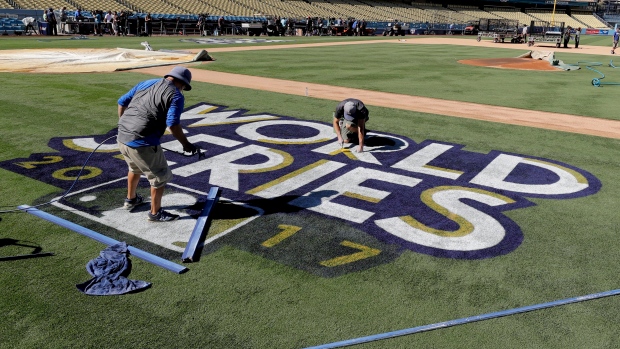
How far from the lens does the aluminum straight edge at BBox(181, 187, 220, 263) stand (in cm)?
499

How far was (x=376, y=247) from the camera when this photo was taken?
17.7 feet

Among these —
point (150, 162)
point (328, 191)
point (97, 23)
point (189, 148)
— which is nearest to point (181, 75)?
point (189, 148)

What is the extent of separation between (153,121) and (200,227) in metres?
1.31

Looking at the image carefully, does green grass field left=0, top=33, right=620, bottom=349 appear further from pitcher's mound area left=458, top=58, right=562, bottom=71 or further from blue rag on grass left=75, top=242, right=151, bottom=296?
pitcher's mound area left=458, top=58, right=562, bottom=71

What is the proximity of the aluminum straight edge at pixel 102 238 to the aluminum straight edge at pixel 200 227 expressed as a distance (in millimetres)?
186

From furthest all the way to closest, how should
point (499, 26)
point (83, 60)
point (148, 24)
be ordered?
1. point (499, 26)
2. point (148, 24)
3. point (83, 60)

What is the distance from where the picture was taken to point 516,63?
83.9 feet

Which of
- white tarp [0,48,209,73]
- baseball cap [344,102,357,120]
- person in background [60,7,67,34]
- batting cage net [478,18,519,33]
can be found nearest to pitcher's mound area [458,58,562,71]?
white tarp [0,48,209,73]

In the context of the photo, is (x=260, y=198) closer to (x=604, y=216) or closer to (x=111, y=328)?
(x=111, y=328)

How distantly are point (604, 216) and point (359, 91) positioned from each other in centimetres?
1029

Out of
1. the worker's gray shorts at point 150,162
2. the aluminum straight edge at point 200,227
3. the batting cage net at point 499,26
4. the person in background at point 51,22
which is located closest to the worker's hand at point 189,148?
the worker's gray shorts at point 150,162

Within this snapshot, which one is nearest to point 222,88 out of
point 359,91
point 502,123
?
point 359,91

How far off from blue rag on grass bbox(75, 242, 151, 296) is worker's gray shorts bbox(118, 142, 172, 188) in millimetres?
935

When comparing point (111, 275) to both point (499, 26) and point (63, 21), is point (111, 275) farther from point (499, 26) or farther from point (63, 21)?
point (499, 26)
